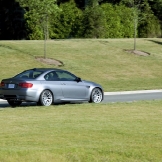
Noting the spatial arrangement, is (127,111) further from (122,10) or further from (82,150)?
(122,10)

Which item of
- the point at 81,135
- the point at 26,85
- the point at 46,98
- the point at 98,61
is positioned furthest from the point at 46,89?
the point at 98,61

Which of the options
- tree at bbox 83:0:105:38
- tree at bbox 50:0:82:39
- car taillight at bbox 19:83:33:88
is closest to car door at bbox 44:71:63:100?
car taillight at bbox 19:83:33:88

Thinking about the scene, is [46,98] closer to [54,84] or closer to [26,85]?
[54,84]

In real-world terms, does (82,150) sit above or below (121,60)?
below

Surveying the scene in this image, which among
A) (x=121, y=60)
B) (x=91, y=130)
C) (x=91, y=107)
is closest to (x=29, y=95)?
(x=91, y=107)

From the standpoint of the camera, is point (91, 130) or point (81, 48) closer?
point (91, 130)

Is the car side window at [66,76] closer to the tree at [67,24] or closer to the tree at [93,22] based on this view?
the tree at [93,22]

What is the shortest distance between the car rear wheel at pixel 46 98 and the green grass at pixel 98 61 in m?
11.6

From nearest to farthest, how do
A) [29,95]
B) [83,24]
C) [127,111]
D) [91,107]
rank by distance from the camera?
1. [127,111]
2. [91,107]
3. [29,95]
4. [83,24]

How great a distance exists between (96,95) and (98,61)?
2001 centimetres

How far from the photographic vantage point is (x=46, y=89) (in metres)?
21.0

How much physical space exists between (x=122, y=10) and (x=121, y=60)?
1858 cm

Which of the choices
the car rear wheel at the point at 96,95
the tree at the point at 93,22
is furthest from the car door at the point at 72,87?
the tree at the point at 93,22

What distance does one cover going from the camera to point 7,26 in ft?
201
